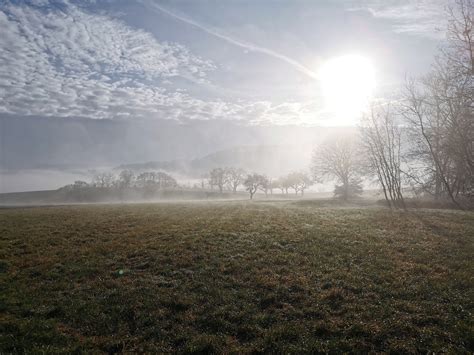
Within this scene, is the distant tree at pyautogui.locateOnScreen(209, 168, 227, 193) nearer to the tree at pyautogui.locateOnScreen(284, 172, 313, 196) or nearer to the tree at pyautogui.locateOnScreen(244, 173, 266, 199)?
the tree at pyautogui.locateOnScreen(244, 173, 266, 199)

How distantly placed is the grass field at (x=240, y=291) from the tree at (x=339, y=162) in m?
55.5

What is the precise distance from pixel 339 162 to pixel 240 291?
7272cm

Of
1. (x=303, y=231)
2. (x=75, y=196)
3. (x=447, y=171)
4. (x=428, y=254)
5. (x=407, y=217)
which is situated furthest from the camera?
(x=75, y=196)

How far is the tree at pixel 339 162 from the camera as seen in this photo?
77312 mm

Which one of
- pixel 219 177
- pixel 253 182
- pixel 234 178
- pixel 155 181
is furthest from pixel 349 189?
pixel 155 181

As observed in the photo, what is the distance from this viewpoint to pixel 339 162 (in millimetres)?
79000

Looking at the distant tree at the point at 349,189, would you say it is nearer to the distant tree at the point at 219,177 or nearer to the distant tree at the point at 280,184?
the distant tree at the point at 280,184

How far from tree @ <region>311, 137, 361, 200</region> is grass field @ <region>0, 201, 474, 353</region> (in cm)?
5546

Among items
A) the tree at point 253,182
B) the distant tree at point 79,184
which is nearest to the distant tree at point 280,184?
the tree at point 253,182

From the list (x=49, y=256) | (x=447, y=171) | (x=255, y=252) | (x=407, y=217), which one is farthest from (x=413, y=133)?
(x=49, y=256)

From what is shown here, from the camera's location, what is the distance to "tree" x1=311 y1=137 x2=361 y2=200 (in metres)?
77.3

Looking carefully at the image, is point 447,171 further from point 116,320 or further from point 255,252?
point 116,320

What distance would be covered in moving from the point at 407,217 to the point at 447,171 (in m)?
21.2

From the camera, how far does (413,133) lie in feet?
153
